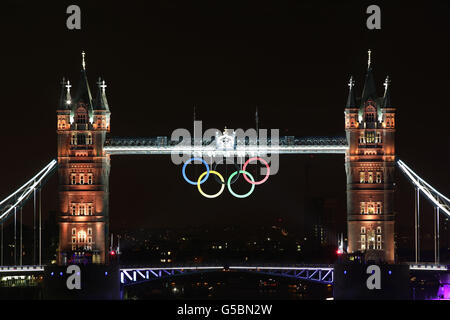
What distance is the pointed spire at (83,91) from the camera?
113750 mm

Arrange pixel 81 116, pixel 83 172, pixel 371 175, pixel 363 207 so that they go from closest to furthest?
pixel 363 207
pixel 371 175
pixel 83 172
pixel 81 116

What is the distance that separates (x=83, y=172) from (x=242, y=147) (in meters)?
12.9

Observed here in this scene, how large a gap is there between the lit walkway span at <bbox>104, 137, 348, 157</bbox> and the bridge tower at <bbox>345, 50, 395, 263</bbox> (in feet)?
4.93

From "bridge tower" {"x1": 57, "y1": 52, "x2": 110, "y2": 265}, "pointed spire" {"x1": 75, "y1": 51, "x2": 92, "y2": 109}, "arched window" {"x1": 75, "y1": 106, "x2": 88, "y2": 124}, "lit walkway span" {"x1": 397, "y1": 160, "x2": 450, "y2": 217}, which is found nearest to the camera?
"lit walkway span" {"x1": 397, "y1": 160, "x2": 450, "y2": 217}

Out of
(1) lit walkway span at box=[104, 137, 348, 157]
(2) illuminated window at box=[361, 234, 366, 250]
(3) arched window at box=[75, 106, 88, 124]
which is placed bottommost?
(2) illuminated window at box=[361, 234, 366, 250]

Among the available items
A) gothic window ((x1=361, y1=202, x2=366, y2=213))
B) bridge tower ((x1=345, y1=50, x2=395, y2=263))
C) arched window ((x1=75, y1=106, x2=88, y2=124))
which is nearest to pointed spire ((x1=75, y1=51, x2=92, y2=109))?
arched window ((x1=75, y1=106, x2=88, y2=124))

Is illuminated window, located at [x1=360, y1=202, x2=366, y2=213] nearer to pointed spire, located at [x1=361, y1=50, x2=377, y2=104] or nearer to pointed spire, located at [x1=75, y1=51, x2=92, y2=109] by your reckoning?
pointed spire, located at [x1=361, y1=50, x2=377, y2=104]

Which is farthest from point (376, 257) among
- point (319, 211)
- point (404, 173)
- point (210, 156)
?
point (319, 211)

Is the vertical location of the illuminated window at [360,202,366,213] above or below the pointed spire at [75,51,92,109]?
below

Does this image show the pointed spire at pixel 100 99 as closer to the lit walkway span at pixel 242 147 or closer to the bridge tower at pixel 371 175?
the lit walkway span at pixel 242 147

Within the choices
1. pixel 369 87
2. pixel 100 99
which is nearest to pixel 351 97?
pixel 369 87

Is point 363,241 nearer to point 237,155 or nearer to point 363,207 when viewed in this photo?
point 363,207

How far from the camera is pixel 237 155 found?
365ft

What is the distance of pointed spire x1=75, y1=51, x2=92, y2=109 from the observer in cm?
11375
